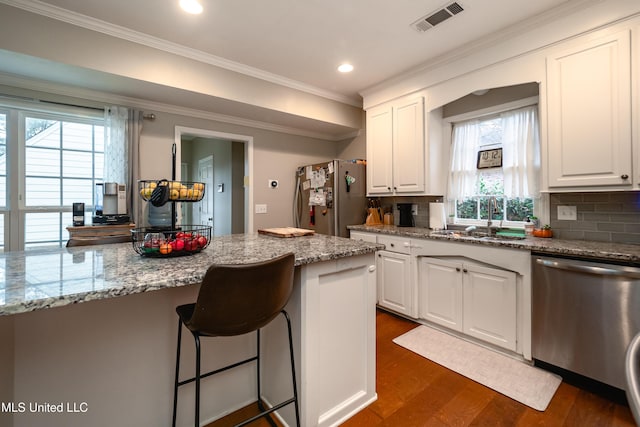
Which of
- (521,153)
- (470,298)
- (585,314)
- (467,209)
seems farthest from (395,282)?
(521,153)

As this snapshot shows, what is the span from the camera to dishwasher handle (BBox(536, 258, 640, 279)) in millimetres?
1650

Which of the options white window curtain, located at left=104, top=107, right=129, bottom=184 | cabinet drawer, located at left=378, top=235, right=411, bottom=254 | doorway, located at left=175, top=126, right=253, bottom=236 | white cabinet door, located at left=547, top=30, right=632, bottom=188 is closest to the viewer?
white cabinet door, located at left=547, top=30, right=632, bottom=188

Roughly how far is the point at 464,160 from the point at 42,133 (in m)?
4.11

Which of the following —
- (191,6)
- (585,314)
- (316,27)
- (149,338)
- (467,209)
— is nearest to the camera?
(149,338)

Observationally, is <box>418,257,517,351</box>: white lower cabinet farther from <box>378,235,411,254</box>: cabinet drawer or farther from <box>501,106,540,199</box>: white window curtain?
<box>501,106,540,199</box>: white window curtain

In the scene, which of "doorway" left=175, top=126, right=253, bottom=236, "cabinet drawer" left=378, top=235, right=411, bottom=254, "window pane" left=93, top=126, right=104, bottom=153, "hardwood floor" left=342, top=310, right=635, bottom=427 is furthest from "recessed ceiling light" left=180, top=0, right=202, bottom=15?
"hardwood floor" left=342, top=310, right=635, bottom=427

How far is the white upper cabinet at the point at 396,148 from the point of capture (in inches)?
122

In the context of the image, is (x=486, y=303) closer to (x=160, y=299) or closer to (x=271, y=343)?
(x=271, y=343)

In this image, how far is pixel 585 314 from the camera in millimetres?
1812

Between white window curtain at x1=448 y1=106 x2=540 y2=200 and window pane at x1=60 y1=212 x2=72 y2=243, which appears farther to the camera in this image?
window pane at x1=60 y1=212 x2=72 y2=243

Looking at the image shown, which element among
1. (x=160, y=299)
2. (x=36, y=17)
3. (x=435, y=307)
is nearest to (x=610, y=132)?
(x=435, y=307)

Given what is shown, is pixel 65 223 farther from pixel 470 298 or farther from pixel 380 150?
pixel 470 298

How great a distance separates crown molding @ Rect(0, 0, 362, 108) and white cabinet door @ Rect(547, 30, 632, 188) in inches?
92.4

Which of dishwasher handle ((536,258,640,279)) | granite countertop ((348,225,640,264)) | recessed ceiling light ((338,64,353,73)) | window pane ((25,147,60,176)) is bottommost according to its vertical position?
dishwasher handle ((536,258,640,279))
